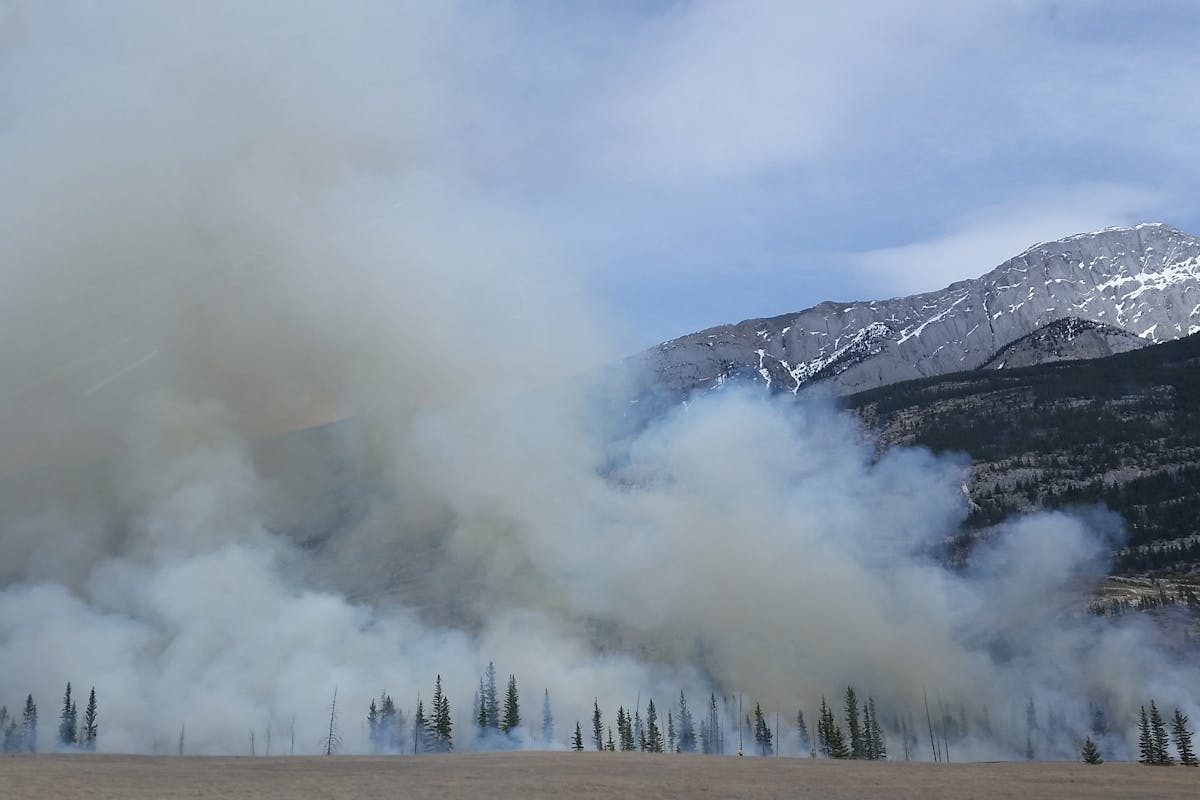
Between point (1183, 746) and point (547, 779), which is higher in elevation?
point (547, 779)

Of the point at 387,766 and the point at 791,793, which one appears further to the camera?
the point at 387,766

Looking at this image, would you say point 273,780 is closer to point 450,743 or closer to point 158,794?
point 158,794

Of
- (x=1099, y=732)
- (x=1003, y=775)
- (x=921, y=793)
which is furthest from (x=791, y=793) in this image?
(x=1099, y=732)

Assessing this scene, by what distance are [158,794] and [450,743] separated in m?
117

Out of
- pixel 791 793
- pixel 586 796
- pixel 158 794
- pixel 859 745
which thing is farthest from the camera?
pixel 859 745

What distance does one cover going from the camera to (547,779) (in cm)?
9112

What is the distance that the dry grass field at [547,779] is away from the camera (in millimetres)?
78188

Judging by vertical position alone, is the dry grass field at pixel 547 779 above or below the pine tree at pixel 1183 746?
above

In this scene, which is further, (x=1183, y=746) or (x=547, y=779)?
(x=1183, y=746)

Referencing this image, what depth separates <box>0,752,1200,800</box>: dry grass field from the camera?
78.2 metres

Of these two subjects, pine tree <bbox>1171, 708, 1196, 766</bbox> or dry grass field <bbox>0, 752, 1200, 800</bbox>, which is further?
pine tree <bbox>1171, 708, 1196, 766</bbox>

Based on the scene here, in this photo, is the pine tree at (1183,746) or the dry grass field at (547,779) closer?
the dry grass field at (547,779)

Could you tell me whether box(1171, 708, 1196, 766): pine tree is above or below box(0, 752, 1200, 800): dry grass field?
below

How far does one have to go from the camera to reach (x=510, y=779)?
8988 centimetres
